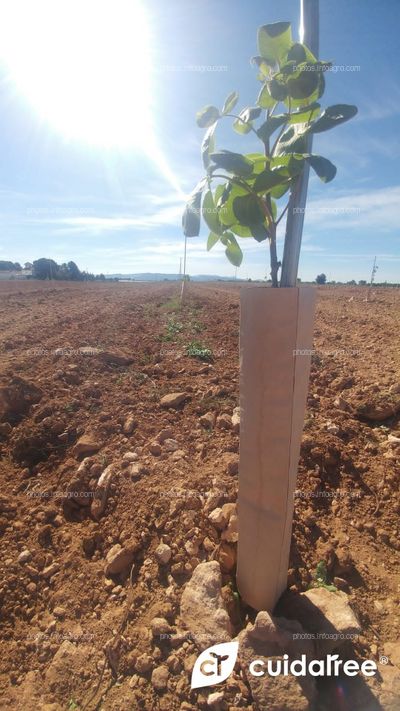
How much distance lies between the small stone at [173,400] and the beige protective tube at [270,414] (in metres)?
2.12

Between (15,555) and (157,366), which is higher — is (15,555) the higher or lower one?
the lower one

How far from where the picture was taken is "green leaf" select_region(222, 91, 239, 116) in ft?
4.24

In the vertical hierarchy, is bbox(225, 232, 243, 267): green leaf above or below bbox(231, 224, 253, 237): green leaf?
below

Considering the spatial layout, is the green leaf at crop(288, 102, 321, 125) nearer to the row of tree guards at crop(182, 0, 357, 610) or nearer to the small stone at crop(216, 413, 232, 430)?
the row of tree guards at crop(182, 0, 357, 610)

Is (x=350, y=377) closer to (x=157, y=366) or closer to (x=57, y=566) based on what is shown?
(x=157, y=366)

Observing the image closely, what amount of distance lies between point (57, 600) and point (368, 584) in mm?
1777

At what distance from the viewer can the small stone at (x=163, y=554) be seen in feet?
6.50

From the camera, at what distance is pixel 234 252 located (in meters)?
1.59

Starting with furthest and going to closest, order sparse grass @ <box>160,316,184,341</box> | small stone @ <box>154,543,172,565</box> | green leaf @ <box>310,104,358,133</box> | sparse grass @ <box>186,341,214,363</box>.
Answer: sparse grass @ <box>160,316,184,341</box>
sparse grass @ <box>186,341,214,363</box>
small stone @ <box>154,543,172,565</box>
green leaf @ <box>310,104,358,133</box>

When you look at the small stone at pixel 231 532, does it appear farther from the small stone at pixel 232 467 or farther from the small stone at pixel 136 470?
the small stone at pixel 136 470

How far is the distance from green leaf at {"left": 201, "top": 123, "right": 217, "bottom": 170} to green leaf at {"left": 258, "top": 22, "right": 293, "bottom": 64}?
29cm

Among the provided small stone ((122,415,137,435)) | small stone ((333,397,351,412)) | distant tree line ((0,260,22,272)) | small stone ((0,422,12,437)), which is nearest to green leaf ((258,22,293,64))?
small stone ((122,415,137,435))

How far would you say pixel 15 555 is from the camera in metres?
2.12

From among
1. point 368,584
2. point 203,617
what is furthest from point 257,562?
point 368,584
